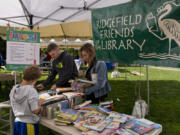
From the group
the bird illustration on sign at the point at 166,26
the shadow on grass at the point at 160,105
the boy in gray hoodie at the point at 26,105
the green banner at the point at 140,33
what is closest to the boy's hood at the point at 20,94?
the boy in gray hoodie at the point at 26,105

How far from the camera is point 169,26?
1664 millimetres

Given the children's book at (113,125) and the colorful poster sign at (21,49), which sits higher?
the colorful poster sign at (21,49)

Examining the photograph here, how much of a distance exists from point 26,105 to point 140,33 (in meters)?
1.47

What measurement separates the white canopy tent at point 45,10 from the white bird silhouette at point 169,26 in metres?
1.49

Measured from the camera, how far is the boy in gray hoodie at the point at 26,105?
153 centimetres

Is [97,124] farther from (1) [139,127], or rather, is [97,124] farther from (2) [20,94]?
(2) [20,94]

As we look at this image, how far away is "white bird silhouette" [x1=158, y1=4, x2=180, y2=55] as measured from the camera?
1.63 meters

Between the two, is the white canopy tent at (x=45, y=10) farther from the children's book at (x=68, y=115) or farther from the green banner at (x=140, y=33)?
the children's book at (x=68, y=115)

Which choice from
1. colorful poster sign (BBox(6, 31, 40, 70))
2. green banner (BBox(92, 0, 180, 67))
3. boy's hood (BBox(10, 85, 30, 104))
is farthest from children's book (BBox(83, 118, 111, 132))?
colorful poster sign (BBox(6, 31, 40, 70))

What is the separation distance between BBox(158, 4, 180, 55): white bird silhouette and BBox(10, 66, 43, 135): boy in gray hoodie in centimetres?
143

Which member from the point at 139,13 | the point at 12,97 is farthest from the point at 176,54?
the point at 12,97

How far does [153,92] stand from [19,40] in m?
4.54

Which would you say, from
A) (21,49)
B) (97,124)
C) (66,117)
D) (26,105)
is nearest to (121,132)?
(97,124)

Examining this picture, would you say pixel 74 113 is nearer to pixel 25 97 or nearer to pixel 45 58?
pixel 25 97
